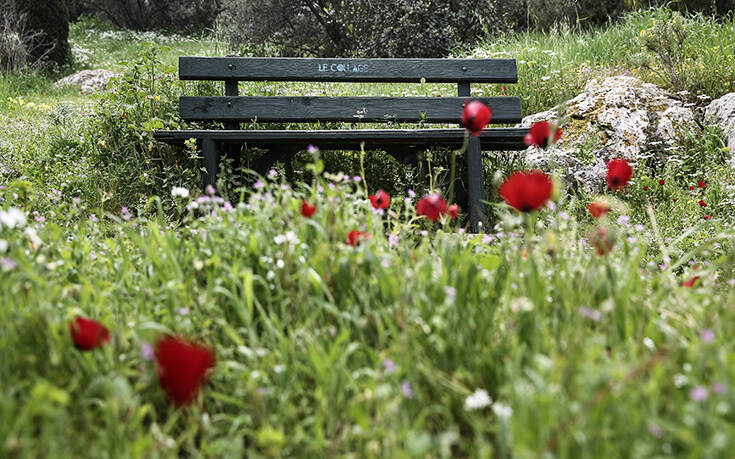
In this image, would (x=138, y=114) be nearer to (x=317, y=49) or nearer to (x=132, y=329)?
(x=132, y=329)

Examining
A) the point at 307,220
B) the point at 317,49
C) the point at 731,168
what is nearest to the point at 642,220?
the point at 731,168

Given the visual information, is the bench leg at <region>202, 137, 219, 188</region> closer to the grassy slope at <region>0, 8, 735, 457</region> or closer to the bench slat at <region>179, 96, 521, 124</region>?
the bench slat at <region>179, 96, 521, 124</region>

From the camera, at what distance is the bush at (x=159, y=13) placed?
77.1 feet

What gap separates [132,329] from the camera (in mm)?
1471

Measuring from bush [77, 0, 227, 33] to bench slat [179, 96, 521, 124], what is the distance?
21.2m

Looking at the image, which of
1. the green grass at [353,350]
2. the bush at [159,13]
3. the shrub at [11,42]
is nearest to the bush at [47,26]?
the shrub at [11,42]

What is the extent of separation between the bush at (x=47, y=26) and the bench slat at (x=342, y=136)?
1019 centimetres

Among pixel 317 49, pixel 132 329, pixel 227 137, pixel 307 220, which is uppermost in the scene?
pixel 317 49

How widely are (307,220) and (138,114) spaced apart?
331 centimetres

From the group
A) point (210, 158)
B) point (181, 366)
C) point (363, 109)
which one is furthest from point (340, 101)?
point (181, 366)

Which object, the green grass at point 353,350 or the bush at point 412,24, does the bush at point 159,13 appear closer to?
the bush at point 412,24

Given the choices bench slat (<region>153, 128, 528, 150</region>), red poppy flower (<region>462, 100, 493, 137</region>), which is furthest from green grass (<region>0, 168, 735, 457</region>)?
bench slat (<region>153, 128, 528, 150</region>)

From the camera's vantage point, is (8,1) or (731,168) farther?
(8,1)

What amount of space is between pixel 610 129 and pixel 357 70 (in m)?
2.16
